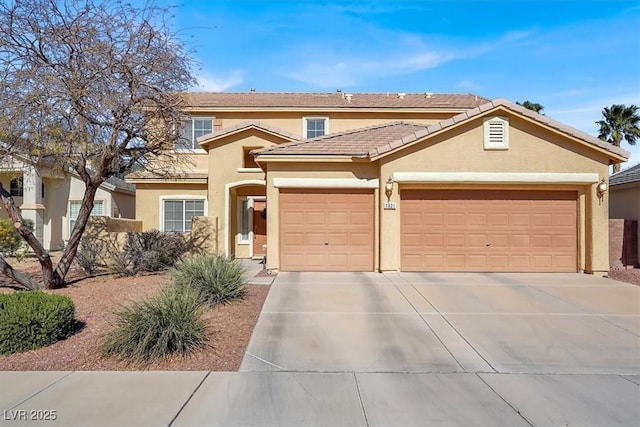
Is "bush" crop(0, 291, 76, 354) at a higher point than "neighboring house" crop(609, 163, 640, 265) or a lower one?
lower

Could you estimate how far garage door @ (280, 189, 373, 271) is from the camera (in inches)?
503

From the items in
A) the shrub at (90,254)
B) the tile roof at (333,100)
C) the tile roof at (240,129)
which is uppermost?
the tile roof at (333,100)

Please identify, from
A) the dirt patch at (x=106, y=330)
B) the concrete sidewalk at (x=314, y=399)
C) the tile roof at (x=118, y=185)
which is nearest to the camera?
the concrete sidewalk at (x=314, y=399)

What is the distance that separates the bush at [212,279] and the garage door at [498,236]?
545cm

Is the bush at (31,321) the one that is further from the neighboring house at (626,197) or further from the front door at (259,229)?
the neighboring house at (626,197)

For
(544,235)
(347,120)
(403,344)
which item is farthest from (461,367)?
(347,120)

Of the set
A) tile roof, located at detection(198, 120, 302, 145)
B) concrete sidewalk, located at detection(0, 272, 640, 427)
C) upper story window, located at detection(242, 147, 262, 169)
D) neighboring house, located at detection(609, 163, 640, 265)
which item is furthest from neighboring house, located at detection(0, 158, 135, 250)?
neighboring house, located at detection(609, 163, 640, 265)

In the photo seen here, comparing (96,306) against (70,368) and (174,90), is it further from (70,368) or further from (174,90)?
(174,90)

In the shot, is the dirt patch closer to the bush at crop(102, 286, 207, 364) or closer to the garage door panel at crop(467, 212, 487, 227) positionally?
the bush at crop(102, 286, 207, 364)

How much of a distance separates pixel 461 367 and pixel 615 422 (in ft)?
5.86

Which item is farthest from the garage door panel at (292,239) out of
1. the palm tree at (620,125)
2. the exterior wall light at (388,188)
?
the palm tree at (620,125)

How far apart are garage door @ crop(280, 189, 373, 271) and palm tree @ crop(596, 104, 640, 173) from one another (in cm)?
2837

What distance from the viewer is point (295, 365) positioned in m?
5.82

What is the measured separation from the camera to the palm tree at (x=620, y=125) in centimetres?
3189
